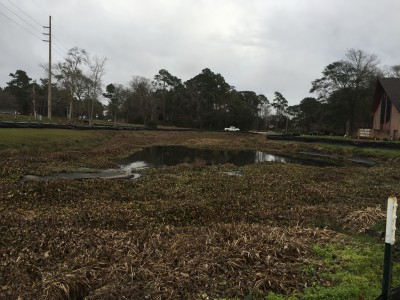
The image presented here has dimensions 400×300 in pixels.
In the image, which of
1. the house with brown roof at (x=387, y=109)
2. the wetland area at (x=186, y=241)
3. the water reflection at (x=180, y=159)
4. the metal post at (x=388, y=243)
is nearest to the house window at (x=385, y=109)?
the house with brown roof at (x=387, y=109)

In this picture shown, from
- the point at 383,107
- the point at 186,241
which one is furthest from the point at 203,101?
the point at 186,241

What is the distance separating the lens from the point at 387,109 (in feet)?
164

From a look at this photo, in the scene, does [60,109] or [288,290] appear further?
[60,109]

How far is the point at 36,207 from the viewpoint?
9.58m

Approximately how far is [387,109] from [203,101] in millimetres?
51500

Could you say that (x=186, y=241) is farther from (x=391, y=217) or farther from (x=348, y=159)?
(x=348, y=159)

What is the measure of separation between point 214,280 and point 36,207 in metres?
6.77

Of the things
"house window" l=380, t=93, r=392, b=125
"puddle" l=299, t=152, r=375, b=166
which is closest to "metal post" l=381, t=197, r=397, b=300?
"puddle" l=299, t=152, r=375, b=166

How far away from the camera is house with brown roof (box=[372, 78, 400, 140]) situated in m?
46.5

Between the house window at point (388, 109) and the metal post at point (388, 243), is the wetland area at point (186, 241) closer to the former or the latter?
the metal post at point (388, 243)

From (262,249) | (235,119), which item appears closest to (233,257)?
(262,249)

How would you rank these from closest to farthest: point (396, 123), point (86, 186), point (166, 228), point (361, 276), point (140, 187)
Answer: point (361, 276), point (166, 228), point (86, 186), point (140, 187), point (396, 123)

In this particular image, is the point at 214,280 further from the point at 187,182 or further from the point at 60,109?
the point at 60,109

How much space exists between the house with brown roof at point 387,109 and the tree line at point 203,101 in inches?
439
